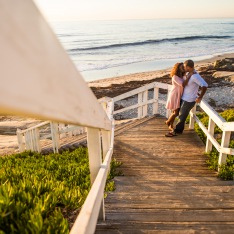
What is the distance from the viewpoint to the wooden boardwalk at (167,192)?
3109 millimetres

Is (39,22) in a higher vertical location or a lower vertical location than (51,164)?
higher

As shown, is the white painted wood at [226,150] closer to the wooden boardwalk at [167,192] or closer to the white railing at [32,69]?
the wooden boardwalk at [167,192]

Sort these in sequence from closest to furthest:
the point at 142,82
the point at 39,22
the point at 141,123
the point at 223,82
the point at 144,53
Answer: the point at 39,22 → the point at 141,123 → the point at 223,82 → the point at 142,82 → the point at 144,53

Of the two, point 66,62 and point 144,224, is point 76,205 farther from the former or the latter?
point 66,62

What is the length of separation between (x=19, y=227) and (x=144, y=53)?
48112 mm

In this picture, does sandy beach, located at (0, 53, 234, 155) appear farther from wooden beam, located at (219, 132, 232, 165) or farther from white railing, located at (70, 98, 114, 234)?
white railing, located at (70, 98, 114, 234)

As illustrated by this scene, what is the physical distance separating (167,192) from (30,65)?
375 centimetres

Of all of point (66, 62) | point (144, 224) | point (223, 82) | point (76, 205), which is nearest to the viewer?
point (66, 62)

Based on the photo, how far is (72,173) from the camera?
464cm

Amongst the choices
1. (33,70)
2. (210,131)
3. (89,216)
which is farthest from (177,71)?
(33,70)

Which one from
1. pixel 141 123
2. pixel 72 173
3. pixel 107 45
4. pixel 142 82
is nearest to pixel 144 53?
pixel 107 45

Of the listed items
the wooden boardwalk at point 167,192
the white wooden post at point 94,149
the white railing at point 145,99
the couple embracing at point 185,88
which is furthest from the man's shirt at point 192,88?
the white wooden post at point 94,149

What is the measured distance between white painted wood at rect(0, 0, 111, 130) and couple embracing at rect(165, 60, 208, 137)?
5.25 m

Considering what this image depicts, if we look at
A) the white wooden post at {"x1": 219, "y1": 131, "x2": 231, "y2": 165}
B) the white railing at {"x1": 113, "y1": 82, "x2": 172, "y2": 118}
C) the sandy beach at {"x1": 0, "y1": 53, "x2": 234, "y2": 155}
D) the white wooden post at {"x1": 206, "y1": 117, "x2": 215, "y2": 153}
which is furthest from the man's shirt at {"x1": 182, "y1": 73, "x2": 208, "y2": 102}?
the sandy beach at {"x1": 0, "y1": 53, "x2": 234, "y2": 155}
